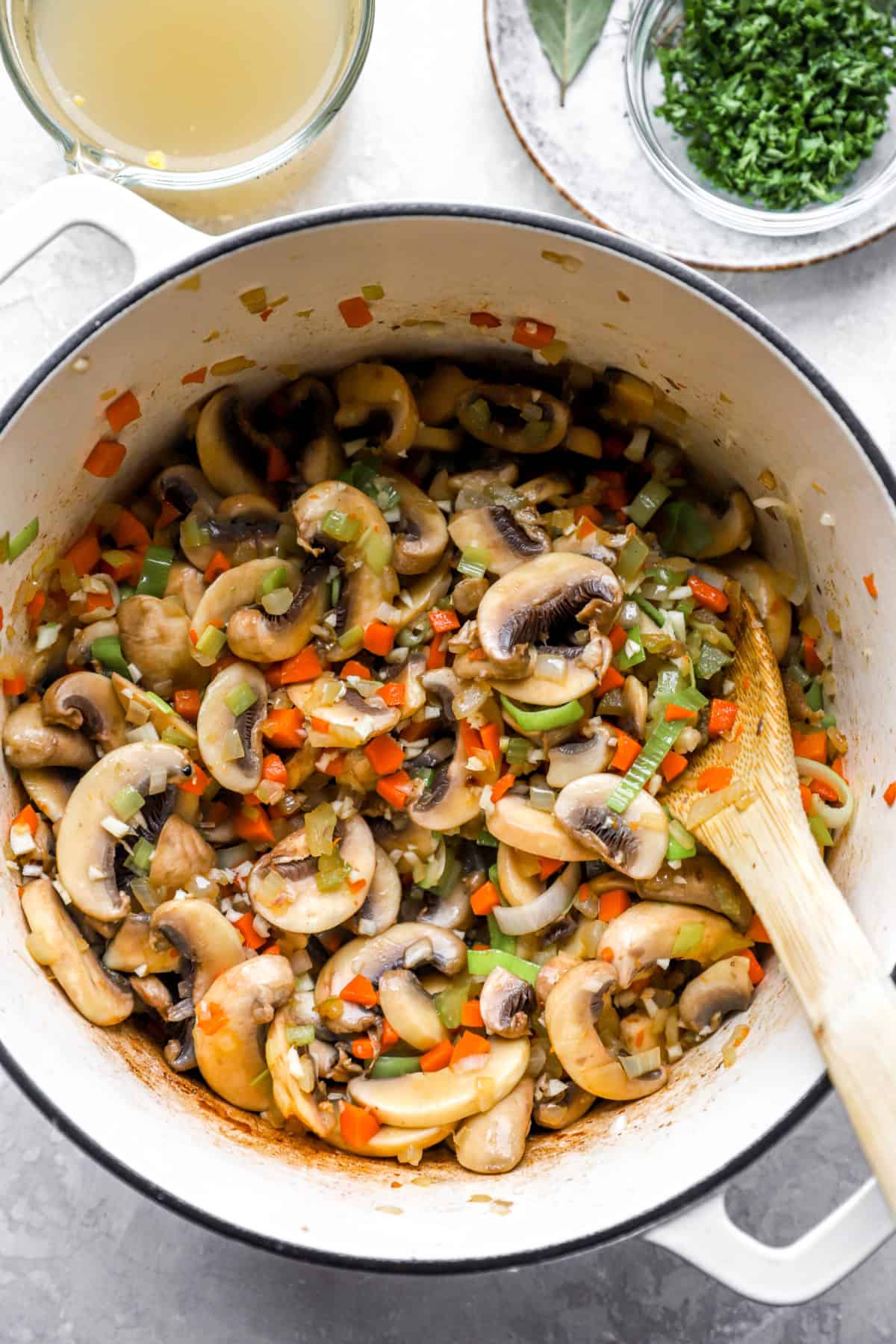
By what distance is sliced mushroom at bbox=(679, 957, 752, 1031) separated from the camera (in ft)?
5.55

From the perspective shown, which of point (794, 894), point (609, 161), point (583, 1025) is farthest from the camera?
point (609, 161)

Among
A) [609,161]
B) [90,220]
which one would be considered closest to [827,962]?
[90,220]

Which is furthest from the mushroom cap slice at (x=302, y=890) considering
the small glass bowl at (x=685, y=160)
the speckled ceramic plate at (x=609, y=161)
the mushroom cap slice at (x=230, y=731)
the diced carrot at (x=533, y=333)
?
the small glass bowl at (x=685, y=160)

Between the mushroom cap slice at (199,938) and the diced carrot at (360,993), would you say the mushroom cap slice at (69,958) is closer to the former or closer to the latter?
the mushroom cap slice at (199,938)

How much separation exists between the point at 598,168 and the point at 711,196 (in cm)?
23

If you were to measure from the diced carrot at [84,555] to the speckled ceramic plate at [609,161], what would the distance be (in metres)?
1.06

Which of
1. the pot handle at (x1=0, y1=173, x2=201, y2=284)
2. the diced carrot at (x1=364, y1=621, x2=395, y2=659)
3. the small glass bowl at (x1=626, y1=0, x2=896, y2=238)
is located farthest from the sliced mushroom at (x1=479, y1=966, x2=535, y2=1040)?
the small glass bowl at (x1=626, y1=0, x2=896, y2=238)

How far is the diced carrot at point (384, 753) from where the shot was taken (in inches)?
67.8

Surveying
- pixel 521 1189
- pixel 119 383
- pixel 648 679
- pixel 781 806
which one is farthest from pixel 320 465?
pixel 521 1189

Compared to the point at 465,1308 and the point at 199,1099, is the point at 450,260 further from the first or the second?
the point at 465,1308

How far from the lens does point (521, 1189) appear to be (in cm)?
164

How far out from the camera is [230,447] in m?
1.79

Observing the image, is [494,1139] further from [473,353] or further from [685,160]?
[685,160]

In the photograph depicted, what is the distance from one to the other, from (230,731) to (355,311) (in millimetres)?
650
